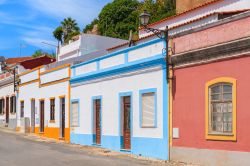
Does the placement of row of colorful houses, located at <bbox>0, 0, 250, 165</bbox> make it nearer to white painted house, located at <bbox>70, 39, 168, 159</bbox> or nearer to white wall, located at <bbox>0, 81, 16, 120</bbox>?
white painted house, located at <bbox>70, 39, 168, 159</bbox>

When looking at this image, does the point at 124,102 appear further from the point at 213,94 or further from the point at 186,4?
the point at 186,4

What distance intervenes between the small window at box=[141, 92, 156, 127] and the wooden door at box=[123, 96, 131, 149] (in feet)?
5.04

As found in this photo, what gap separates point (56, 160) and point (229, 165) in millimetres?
6417

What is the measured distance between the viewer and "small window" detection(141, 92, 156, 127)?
18516 mm

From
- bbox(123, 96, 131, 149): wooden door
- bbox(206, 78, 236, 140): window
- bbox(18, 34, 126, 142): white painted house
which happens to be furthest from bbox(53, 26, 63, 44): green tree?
bbox(206, 78, 236, 140): window

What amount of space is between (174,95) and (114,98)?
5.29 metres

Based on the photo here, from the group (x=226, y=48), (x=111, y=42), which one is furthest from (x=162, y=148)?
(x=111, y=42)

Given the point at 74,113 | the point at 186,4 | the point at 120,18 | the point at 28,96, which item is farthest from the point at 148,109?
the point at 120,18

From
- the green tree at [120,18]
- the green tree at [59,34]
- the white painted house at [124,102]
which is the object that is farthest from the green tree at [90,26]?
the white painted house at [124,102]

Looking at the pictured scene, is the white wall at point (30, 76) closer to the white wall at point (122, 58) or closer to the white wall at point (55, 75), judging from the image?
the white wall at point (55, 75)

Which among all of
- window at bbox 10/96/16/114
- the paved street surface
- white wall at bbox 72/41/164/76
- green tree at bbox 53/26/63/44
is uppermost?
green tree at bbox 53/26/63/44

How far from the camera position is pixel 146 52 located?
1911cm

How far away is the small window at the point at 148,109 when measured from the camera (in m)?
18.5

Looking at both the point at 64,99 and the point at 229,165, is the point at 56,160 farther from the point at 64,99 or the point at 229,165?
the point at 64,99
